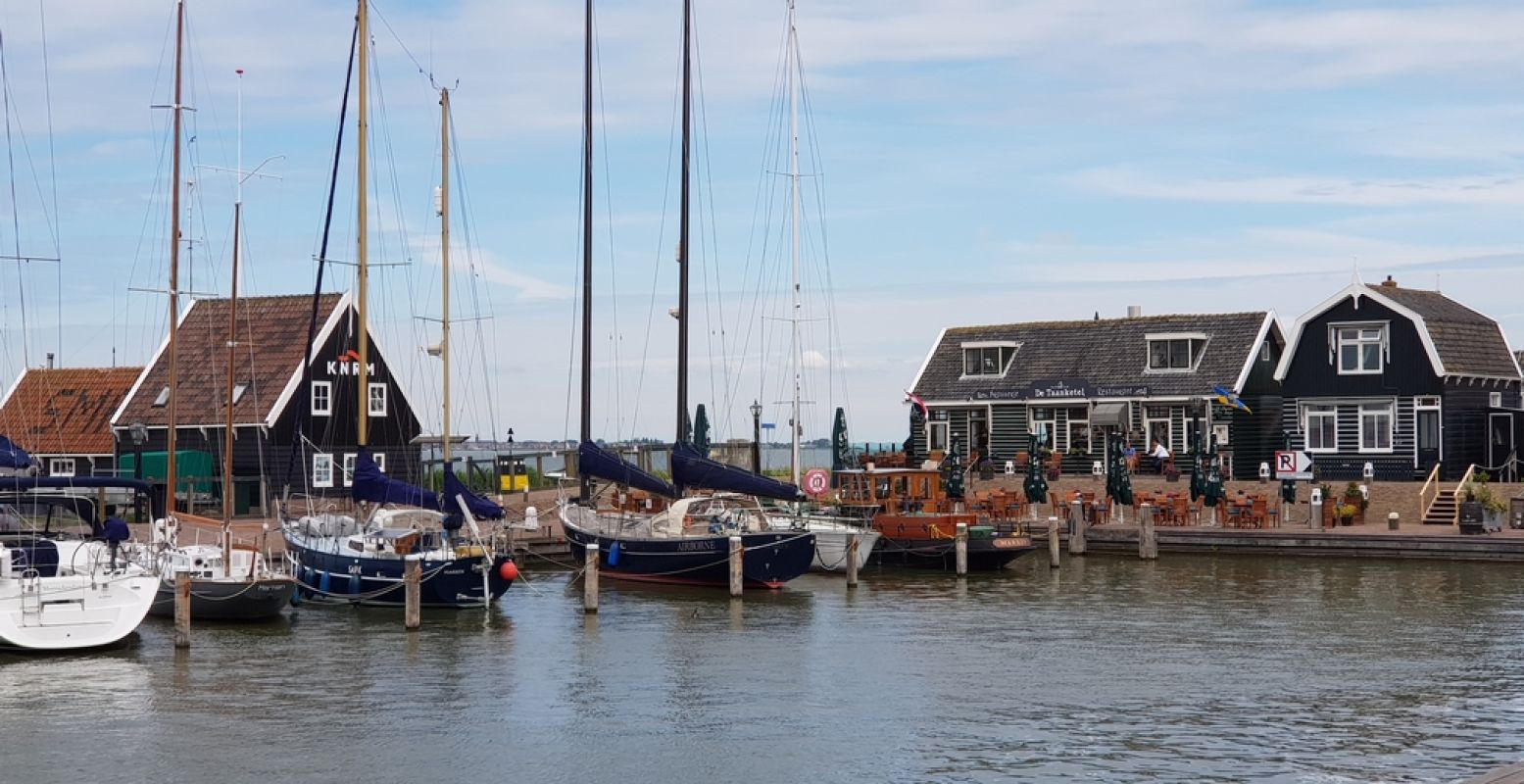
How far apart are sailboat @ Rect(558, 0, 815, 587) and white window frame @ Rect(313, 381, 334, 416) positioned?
1647 centimetres

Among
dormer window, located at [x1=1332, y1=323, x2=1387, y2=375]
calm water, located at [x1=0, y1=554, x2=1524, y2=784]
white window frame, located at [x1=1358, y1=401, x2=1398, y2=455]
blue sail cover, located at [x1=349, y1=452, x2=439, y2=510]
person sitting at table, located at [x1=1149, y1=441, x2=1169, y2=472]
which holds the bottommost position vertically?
calm water, located at [x1=0, y1=554, x2=1524, y2=784]

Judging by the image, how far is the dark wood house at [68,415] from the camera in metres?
62.2

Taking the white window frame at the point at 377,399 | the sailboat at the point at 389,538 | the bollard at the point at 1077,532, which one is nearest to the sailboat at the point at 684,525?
the sailboat at the point at 389,538

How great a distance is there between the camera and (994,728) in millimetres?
25047

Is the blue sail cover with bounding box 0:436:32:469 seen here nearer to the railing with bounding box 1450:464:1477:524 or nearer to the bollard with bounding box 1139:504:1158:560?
the bollard with bounding box 1139:504:1158:560

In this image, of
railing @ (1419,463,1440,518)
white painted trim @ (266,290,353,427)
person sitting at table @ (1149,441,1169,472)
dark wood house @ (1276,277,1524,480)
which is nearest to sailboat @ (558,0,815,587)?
white painted trim @ (266,290,353,427)

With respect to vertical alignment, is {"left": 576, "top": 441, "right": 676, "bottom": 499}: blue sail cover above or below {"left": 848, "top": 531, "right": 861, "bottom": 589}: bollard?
above

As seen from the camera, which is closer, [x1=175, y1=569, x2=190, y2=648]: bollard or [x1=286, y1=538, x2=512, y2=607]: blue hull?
[x1=175, y1=569, x2=190, y2=648]: bollard

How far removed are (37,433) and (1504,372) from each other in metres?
52.6

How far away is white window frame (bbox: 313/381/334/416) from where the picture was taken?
6119 centimetres

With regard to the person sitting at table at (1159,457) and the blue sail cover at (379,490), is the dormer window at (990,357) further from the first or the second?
the blue sail cover at (379,490)

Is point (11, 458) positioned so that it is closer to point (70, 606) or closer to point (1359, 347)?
point (70, 606)

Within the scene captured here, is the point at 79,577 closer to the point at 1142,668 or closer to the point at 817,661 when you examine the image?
the point at 817,661

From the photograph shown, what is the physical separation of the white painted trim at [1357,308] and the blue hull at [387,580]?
32610 mm
